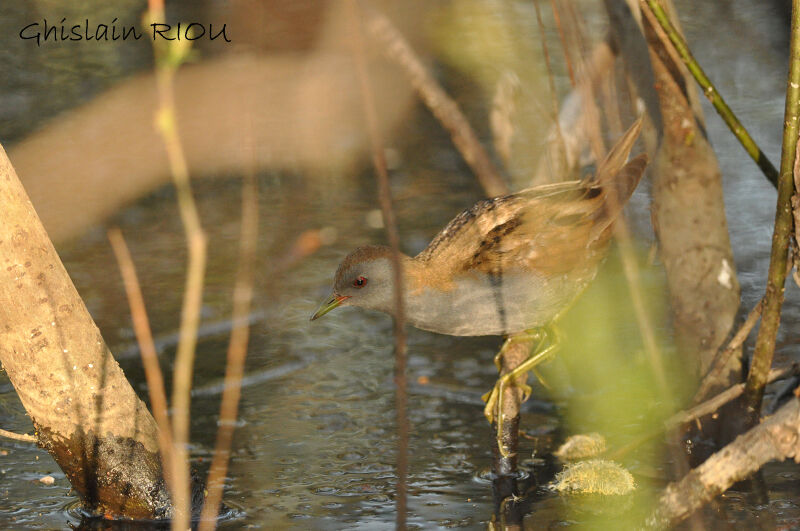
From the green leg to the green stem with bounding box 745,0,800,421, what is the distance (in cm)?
68

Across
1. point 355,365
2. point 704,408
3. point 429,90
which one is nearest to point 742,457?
point 704,408

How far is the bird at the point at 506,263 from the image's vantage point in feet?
12.1

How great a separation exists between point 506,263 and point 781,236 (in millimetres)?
966

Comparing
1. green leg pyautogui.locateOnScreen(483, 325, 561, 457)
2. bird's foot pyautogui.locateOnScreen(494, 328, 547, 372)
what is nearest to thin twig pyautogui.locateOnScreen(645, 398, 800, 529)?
green leg pyautogui.locateOnScreen(483, 325, 561, 457)

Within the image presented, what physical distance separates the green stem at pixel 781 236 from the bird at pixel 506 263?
654 millimetres

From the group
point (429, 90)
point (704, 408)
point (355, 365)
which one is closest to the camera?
point (429, 90)

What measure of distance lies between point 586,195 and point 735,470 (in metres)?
1.34

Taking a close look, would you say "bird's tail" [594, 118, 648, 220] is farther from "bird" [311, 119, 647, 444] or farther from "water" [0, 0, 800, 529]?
"water" [0, 0, 800, 529]

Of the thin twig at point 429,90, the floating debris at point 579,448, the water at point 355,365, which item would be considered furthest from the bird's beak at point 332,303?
the thin twig at point 429,90

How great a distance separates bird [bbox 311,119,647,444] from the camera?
3.68 metres

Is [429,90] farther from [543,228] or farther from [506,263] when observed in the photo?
[543,228]

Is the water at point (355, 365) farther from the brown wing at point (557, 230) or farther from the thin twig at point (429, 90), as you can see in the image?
the thin twig at point (429, 90)

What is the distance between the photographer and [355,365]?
4.83 meters

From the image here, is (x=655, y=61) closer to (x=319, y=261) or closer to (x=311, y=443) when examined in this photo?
(x=311, y=443)
